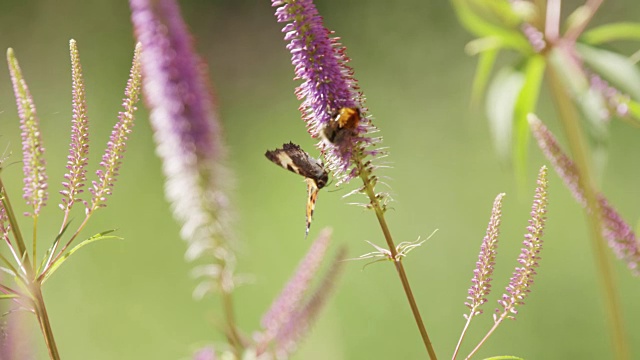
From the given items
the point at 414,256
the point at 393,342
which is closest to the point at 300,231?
the point at 414,256

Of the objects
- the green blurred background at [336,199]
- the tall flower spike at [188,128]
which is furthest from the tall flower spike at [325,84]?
the green blurred background at [336,199]

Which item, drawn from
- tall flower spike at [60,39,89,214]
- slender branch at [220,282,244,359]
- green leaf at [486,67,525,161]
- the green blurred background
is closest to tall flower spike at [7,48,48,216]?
tall flower spike at [60,39,89,214]

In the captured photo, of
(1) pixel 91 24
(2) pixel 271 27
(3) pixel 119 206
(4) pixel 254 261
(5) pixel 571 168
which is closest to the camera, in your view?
(5) pixel 571 168

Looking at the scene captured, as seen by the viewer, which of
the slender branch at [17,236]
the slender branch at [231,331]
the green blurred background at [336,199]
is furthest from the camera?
the green blurred background at [336,199]

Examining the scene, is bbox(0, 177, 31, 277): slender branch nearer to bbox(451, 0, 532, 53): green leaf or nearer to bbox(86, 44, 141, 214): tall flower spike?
bbox(86, 44, 141, 214): tall flower spike

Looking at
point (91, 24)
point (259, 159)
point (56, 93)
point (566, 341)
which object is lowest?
point (566, 341)

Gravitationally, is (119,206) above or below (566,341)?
above

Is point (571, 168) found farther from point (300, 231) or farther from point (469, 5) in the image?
point (300, 231)

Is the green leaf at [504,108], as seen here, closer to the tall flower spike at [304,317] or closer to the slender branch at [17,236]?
the tall flower spike at [304,317]
